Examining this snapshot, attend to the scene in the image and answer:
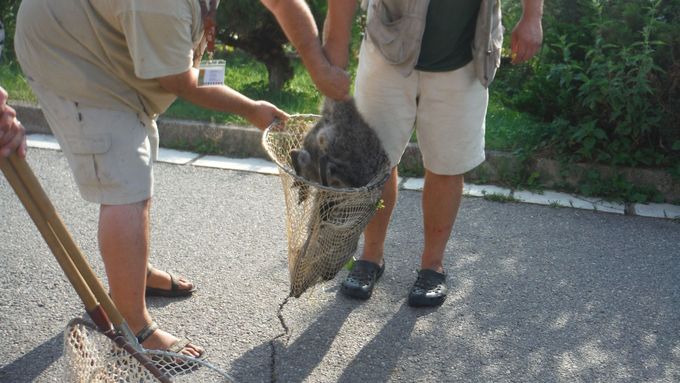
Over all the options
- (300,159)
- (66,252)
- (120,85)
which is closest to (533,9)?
(300,159)

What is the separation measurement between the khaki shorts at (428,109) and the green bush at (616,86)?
5.67ft

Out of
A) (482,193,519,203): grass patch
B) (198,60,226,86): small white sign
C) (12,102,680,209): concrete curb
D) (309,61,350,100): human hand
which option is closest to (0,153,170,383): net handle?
(198,60,226,86): small white sign

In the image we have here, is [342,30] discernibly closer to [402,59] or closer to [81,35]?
[402,59]

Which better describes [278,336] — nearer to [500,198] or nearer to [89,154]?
[89,154]

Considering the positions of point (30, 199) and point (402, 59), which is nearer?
point (30, 199)

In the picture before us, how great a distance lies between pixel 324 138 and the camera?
270 cm

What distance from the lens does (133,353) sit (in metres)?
2.11

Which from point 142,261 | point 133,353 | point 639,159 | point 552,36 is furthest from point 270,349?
point 552,36

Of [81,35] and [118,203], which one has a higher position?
[81,35]

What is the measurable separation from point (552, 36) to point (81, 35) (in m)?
3.67

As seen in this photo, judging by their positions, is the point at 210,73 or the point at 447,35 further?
the point at 447,35

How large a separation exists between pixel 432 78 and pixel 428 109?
0.45 ft

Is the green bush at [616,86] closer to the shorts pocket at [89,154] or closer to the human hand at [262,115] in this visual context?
the human hand at [262,115]

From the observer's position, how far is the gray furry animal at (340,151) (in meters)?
2.65
